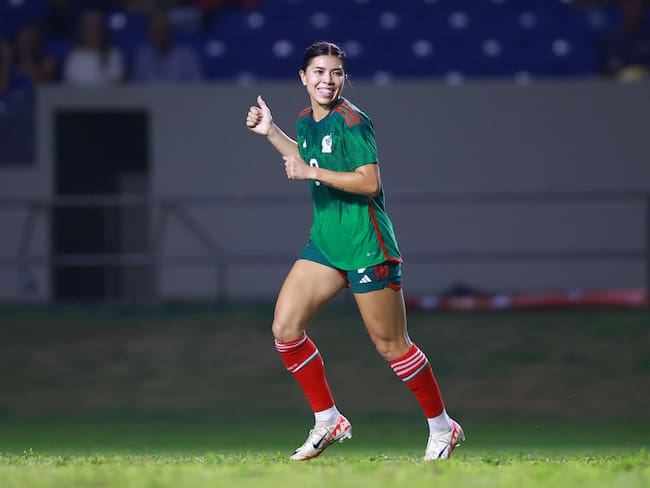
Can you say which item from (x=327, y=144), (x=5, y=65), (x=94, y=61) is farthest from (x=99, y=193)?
(x=327, y=144)

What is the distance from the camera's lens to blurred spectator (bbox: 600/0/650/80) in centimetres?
1398

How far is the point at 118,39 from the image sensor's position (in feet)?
47.8

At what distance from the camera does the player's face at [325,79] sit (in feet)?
17.3

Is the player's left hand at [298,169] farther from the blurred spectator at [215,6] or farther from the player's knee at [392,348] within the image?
the blurred spectator at [215,6]

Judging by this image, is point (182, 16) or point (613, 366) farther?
point (182, 16)

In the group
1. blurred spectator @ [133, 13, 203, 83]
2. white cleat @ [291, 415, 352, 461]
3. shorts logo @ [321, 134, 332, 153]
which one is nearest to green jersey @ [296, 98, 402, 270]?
shorts logo @ [321, 134, 332, 153]

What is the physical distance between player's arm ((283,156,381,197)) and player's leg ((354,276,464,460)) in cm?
47

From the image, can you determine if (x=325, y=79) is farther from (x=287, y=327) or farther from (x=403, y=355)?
(x=403, y=355)

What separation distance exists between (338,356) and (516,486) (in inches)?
275

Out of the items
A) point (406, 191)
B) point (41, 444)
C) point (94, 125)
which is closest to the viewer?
point (41, 444)

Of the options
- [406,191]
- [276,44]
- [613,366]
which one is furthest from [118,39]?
[613,366]

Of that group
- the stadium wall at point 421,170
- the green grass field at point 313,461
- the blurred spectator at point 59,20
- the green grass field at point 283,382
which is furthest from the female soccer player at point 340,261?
the blurred spectator at point 59,20

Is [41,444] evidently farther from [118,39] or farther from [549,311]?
[118,39]

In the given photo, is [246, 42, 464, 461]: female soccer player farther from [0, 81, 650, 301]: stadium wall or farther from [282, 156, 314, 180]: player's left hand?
[0, 81, 650, 301]: stadium wall
